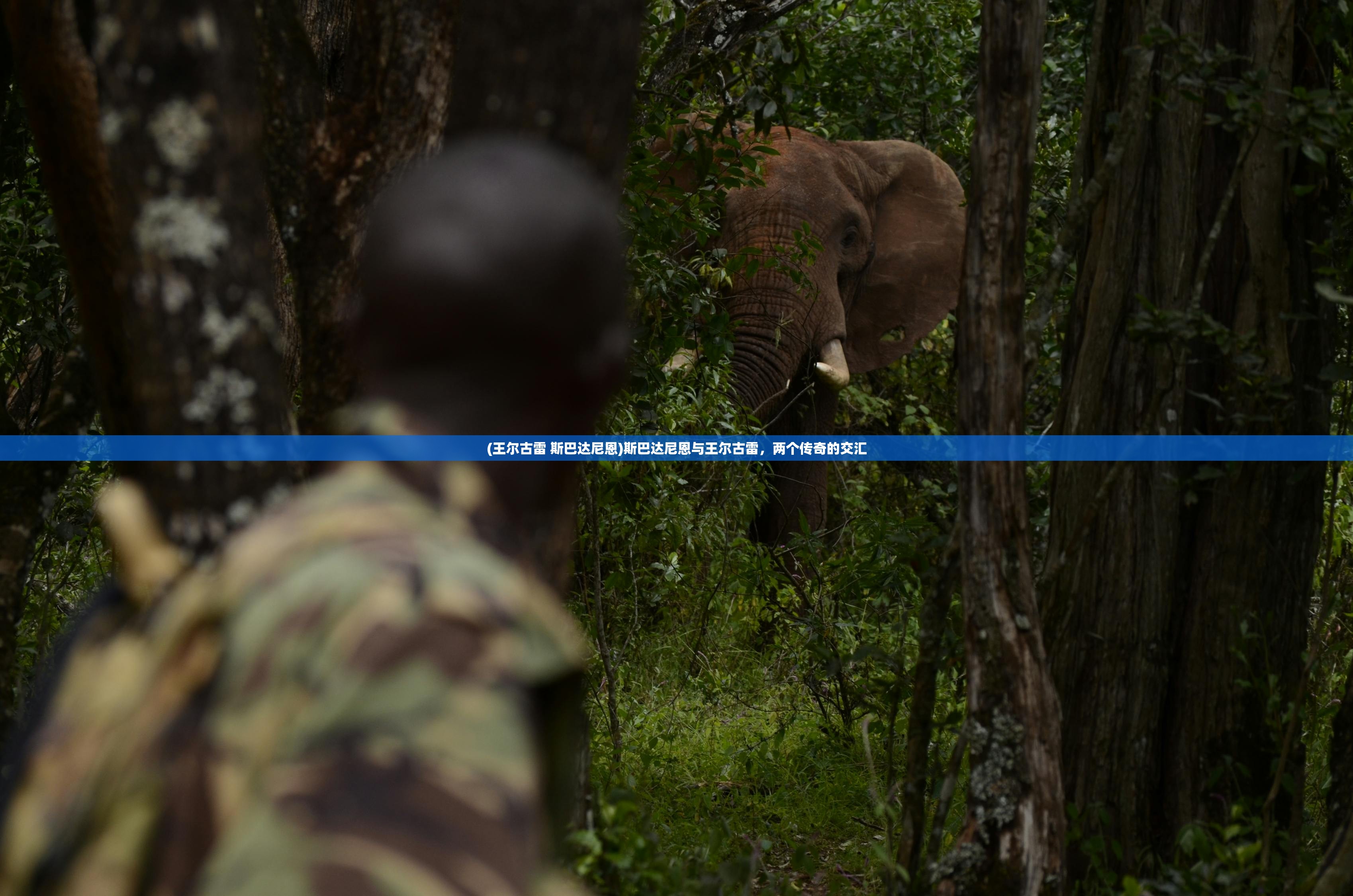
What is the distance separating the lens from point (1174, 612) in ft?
9.37

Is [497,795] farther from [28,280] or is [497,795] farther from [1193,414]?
[28,280]

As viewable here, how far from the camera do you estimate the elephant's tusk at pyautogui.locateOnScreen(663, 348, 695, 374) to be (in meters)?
4.80

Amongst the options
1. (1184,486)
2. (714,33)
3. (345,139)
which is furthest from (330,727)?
(714,33)

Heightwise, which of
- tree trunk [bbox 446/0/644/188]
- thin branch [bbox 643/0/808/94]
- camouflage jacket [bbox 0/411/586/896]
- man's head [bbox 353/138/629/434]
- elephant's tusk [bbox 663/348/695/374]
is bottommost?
elephant's tusk [bbox 663/348/695/374]

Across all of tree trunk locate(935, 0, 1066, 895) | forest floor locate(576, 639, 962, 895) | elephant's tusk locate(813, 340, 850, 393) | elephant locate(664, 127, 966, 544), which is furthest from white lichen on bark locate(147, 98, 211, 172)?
elephant's tusk locate(813, 340, 850, 393)

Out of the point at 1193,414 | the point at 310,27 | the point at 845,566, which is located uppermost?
the point at 310,27

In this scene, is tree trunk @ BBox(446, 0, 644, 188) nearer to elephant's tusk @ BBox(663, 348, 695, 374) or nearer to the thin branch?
elephant's tusk @ BBox(663, 348, 695, 374)

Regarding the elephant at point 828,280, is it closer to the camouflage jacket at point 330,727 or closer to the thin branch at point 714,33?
the thin branch at point 714,33

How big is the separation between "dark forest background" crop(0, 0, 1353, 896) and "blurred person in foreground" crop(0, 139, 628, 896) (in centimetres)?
49

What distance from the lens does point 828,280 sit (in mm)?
7680

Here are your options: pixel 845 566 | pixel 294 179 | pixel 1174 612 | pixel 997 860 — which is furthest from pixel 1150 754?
pixel 294 179

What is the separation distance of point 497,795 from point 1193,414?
7.86 feet

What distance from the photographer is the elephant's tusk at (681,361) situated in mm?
4805

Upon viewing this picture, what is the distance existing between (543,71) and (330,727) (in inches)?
43.4
